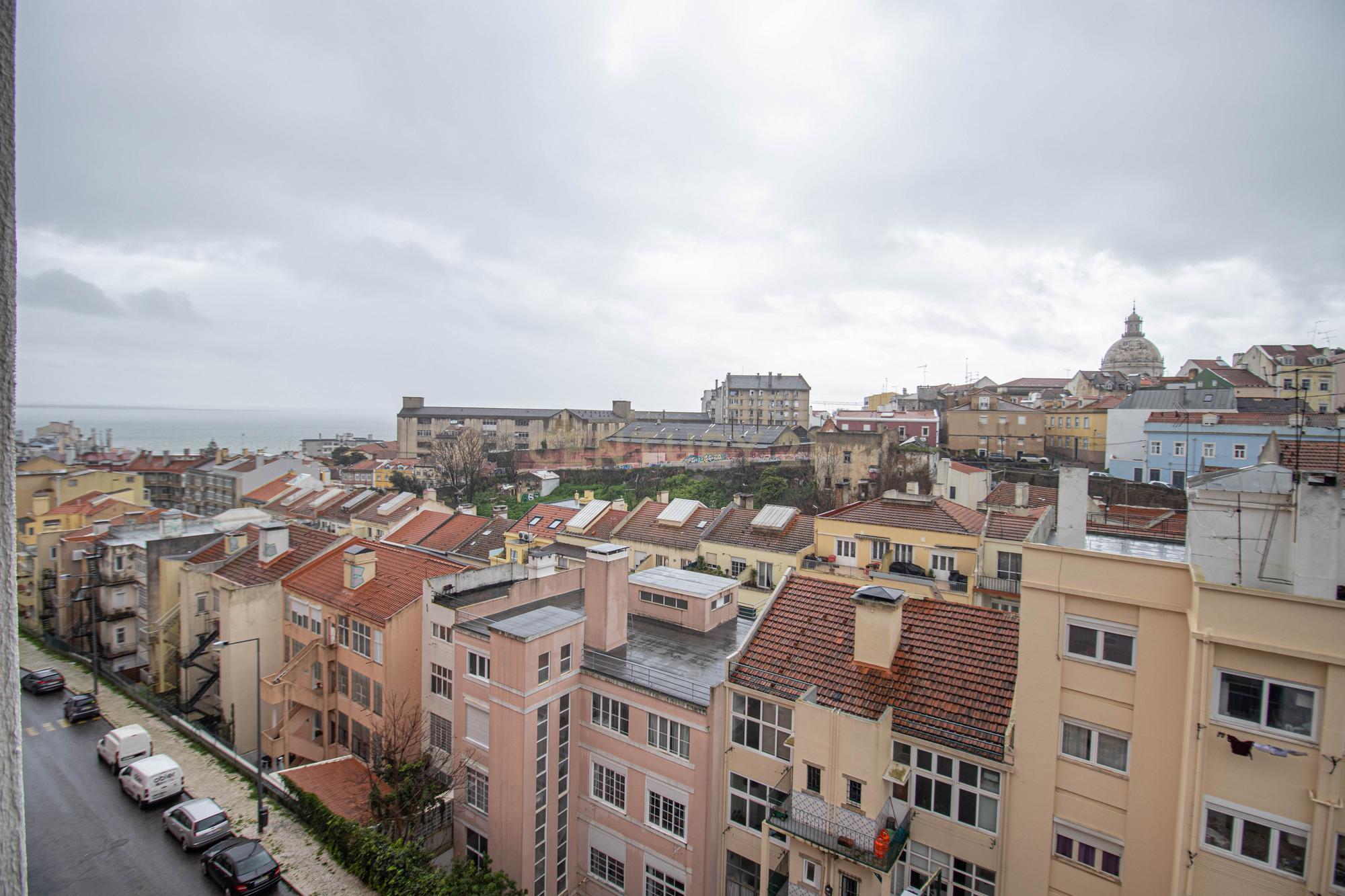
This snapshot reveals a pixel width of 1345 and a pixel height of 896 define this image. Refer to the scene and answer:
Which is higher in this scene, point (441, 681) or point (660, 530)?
point (660, 530)

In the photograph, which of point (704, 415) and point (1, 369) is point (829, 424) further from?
point (1, 369)

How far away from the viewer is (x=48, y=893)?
13773 millimetres

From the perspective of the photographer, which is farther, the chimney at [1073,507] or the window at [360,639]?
the window at [360,639]

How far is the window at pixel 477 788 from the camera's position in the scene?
55.0 feet

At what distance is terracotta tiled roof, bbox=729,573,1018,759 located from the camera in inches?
489

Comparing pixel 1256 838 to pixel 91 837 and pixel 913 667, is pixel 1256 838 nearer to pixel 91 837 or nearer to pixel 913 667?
pixel 913 667

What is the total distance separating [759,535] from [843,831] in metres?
17.0

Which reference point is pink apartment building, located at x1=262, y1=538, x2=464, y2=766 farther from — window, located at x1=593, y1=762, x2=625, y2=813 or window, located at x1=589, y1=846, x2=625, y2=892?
window, located at x1=589, y1=846, x2=625, y2=892

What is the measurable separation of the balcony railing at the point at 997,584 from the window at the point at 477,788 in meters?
18.3

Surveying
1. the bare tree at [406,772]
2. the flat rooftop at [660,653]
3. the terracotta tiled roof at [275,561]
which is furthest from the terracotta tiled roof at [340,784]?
the terracotta tiled roof at [275,561]

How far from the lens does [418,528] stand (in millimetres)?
36969

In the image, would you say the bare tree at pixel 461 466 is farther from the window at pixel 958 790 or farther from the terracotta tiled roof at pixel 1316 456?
the terracotta tiled roof at pixel 1316 456

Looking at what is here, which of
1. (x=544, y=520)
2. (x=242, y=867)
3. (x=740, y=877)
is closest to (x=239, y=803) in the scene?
(x=242, y=867)

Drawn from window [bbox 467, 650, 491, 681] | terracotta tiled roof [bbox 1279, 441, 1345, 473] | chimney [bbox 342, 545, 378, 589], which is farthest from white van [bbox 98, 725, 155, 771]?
terracotta tiled roof [bbox 1279, 441, 1345, 473]
